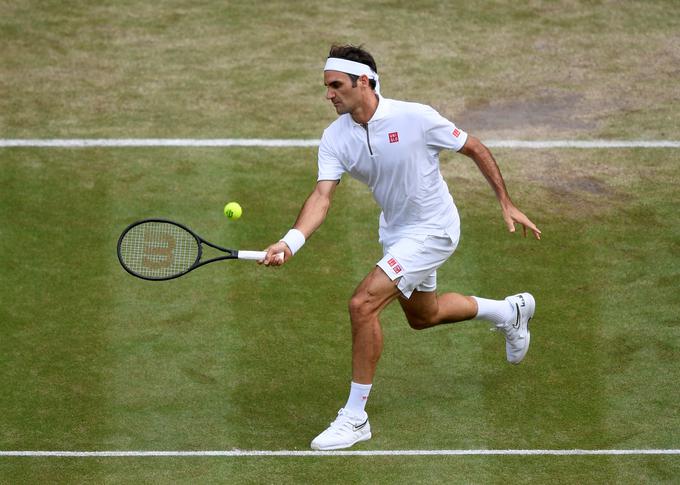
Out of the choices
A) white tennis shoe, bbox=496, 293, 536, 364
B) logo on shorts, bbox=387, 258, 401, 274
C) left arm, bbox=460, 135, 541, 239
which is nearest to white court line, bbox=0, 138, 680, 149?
white tennis shoe, bbox=496, 293, 536, 364

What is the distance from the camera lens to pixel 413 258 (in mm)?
9047

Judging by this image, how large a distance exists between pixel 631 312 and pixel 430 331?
149 cm

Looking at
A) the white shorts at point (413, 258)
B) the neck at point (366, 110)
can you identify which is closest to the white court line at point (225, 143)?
the white shorts at point (413, 258)

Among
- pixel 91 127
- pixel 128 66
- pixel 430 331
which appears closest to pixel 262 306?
pixel 430 331

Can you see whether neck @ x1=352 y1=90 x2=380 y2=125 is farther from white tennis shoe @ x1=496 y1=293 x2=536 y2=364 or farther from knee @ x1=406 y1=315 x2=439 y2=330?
white tennis shoe @ x1=496 y1=293 x2=536 y2=364

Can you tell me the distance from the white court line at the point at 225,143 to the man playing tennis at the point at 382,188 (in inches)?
158

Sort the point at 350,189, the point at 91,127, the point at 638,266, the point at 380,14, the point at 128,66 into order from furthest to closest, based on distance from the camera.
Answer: the point at 380,14 → the point at 128,66 → the point at 91,127 → the point at 350,189 → the point at 638,266

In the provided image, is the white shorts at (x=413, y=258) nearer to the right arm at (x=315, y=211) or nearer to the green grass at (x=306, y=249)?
the right arm at (x=315, y=211)

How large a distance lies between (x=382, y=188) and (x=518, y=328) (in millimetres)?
1448

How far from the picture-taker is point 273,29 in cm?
1532

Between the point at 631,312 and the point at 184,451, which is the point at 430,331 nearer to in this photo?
the point at 631,312

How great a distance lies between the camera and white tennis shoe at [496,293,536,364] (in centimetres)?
977

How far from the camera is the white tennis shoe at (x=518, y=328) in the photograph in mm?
9773

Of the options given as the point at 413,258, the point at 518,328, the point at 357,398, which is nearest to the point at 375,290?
the point at 413,258
